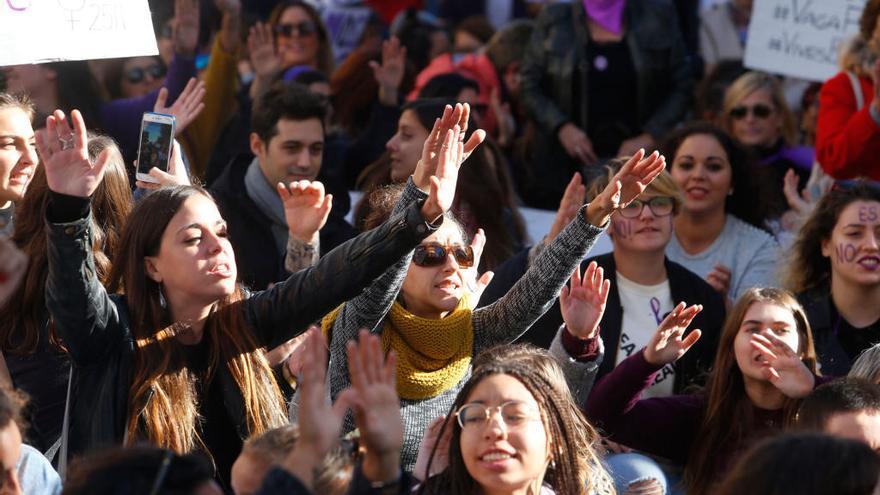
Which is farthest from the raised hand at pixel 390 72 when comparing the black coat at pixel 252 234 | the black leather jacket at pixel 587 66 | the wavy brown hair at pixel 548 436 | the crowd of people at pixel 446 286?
the wavy brown hair at pixel 548 436

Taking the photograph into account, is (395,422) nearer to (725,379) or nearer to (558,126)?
Result: (725,379)

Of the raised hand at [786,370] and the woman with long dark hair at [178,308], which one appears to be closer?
the woman with long dark hair at [178,308]

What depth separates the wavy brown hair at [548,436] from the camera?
3855 mm

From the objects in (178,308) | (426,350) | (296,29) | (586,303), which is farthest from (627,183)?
(296,29)

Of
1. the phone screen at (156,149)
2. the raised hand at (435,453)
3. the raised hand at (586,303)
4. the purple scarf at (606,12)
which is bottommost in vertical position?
the raised hand at (435,453)

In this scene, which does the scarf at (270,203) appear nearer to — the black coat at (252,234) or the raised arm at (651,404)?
the black coat at (252,234)

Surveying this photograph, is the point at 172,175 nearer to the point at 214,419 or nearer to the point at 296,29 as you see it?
the point at 214,419

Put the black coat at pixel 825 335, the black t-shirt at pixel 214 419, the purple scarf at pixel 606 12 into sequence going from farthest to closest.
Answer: the purple scarf at pixel 606 12 < the black coat at pixel 825 335 < the black t-shirt at pixel 214 419

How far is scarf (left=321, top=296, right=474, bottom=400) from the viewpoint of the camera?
4594 mm

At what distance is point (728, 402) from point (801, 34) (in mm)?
3050

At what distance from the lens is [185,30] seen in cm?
683

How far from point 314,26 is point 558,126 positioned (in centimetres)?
168

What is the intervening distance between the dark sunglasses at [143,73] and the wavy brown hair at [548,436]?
183 inches

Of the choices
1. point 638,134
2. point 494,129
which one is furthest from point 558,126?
point 494,129
